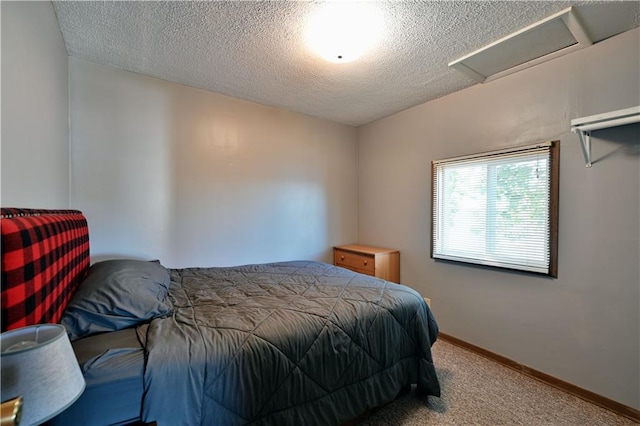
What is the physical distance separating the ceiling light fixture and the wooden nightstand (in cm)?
198

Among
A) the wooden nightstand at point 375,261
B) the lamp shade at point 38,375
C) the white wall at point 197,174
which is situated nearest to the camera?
the lamp shade at point 38,375

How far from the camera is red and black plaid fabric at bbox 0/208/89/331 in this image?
799 millimetres

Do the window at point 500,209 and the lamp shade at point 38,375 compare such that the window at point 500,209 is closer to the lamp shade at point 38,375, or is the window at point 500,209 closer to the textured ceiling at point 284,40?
the textured ceiling at point 284,40

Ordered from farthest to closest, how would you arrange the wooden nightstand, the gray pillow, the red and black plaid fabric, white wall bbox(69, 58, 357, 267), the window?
the wooden nightstand < white wall bbox(69, 58, 357, 267) < the window < the gray pillow < the red and black plaid fabric

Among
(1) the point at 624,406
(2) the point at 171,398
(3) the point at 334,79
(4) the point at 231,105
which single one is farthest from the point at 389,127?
(2) the point at 171,398

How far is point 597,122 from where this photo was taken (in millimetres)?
1758

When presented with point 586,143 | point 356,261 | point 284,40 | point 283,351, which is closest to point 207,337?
point 283,351

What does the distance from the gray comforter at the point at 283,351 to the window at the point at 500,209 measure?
1051 mm

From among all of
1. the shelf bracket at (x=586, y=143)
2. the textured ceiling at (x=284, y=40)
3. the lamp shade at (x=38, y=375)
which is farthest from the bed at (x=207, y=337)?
the shelf bracket at (x=586, y=143)

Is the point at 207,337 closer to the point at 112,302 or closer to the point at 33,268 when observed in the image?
the point at 112,302

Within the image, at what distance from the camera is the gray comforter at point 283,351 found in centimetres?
108

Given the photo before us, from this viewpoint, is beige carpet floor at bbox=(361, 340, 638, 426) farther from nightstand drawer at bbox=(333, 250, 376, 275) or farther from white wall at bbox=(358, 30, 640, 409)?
nightstand drawer at bbox=(333, 250, 376, 275)

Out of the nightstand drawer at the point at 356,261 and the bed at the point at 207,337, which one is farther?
the nightstand drawer at the point at 356,261

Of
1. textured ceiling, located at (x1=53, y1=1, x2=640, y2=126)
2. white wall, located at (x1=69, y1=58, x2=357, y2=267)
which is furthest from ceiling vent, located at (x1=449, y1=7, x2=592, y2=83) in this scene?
white wall, located at (x1=69, y1=58, x2=357, y2=267)
